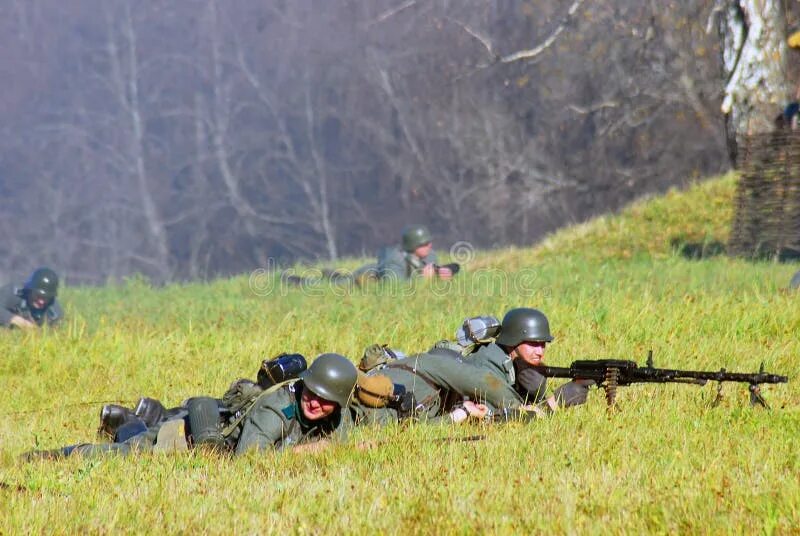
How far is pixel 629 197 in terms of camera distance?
Answer: 38.6 metres

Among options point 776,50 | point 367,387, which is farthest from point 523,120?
point 367,387

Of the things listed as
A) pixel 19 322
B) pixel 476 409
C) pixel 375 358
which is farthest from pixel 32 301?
pixel 476 409

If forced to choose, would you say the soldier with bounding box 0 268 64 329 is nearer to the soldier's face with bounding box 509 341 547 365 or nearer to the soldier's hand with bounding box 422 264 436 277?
the soldier's hand with bounding box 422 264 436 277

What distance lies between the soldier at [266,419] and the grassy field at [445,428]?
290mm

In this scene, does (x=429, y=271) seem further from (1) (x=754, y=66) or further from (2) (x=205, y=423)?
(2) (x=205, y=423)

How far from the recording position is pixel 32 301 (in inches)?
600

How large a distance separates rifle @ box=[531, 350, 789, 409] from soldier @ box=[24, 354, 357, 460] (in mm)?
1632

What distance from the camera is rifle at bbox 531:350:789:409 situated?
24.4 ft

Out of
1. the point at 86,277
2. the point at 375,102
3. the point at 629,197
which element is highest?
the point at 375,102

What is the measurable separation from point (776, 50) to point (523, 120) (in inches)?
858

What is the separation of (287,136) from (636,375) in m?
40.4

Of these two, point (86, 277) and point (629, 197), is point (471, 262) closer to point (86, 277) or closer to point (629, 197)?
point (629, 197)

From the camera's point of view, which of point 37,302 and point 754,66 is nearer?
point 37,302

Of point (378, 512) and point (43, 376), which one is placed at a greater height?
point (378, 512)
